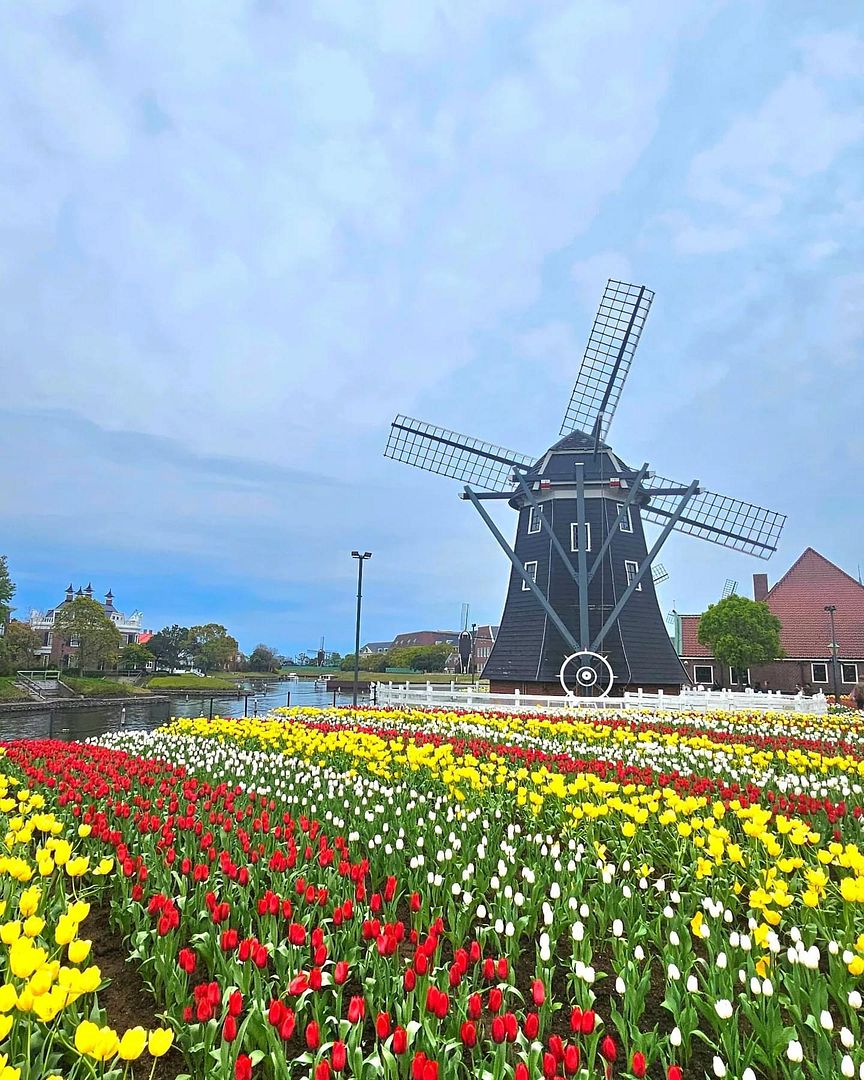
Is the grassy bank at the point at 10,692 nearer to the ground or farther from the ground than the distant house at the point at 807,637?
nearer to the ground

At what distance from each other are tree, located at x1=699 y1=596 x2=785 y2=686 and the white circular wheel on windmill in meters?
17.9

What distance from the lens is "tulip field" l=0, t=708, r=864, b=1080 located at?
266 cm

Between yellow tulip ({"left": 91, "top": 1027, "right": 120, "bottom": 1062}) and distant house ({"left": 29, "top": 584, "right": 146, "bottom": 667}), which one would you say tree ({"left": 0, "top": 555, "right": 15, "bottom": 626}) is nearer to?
distant house ({"left": 29, "top": 584, "right": 146, "bottom": 667})

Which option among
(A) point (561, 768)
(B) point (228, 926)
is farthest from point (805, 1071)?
(A) point (561, 768)

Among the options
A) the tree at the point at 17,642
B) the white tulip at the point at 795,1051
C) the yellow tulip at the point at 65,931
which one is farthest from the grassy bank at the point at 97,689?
the white tulip at the point at 795,1051

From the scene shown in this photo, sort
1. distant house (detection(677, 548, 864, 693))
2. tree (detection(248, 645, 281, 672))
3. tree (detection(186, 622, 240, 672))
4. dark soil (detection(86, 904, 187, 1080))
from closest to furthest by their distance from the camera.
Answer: dark soil (detection(86, 904, 187, 1080)) < distant house (detection(677, 548, 864, 693)) < tree (detection(186, 622, 240, 672)) < tree (detection(248, 645, 281, 672))

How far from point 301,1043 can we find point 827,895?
3314 mm

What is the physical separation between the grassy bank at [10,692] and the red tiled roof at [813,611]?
147ft

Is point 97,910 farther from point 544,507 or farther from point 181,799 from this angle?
point 544,507

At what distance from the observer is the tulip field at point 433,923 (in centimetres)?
266

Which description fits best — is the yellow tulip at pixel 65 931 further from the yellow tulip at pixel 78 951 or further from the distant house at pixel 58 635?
the distant house at pixel 58 635

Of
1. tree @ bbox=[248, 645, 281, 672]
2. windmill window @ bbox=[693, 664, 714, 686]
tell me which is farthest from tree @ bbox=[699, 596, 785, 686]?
tree @ bbox=[248, 645, 281, 672]

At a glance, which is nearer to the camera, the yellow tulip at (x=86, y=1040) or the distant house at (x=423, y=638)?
the yellow tulip at (x=86, y=1040)

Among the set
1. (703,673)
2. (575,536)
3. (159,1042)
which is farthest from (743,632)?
(159,1042)
